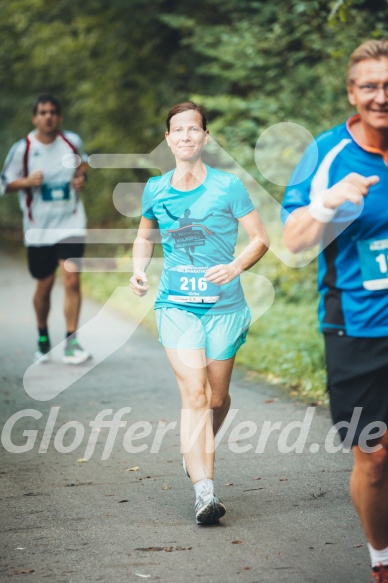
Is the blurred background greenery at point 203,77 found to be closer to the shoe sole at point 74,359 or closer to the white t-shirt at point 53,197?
the shoe sole at point 74,359

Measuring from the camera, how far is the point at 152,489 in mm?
6012

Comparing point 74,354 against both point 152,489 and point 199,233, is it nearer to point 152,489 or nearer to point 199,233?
point 152,489

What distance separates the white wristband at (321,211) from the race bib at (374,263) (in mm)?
238

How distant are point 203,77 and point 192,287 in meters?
13.8

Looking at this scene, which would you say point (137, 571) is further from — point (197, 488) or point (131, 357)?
point (131, 357)

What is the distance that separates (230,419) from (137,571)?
3257 mm

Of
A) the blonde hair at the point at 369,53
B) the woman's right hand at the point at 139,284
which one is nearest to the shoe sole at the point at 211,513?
the woman's right hand at the point at 139,284

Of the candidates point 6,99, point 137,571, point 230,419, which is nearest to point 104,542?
point 137,571

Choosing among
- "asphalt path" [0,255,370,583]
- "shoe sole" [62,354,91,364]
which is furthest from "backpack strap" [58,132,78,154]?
"asphalt path" [0,255,370,583]

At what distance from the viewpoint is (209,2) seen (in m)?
17.1

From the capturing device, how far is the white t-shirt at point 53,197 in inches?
405

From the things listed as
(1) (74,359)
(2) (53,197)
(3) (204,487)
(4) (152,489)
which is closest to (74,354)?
(1) (74,359)

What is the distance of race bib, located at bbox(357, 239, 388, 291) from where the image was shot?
4.00 m

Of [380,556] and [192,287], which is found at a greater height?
[192,287]
